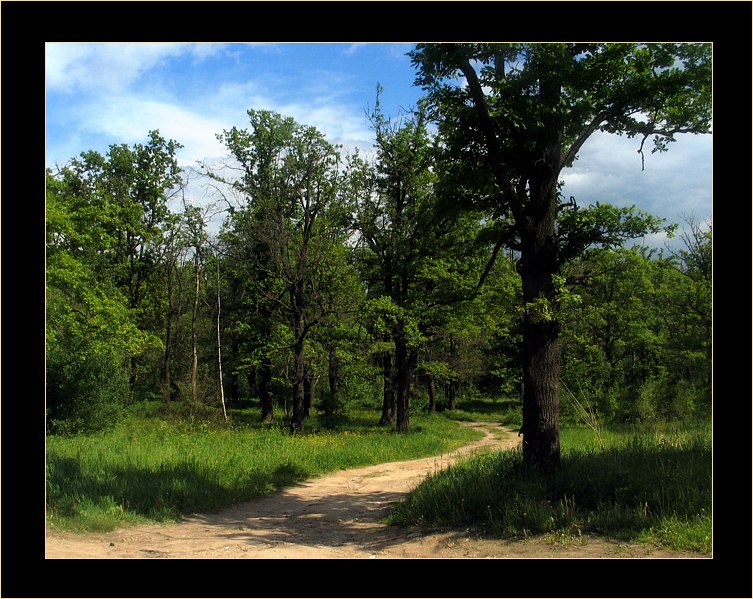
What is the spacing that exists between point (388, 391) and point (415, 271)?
31.2ft

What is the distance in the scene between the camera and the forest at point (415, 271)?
9.58 m

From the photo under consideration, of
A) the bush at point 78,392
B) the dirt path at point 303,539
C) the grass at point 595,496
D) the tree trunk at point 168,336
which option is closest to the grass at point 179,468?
the dirt path at point 303,539

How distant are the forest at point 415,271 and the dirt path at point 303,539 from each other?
2684 mm

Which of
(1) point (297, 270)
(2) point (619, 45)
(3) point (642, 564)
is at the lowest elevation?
(3) point (642, 564)

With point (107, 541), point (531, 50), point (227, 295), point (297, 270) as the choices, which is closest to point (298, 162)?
point (297, 270)

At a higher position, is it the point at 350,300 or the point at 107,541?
the point at 350,300

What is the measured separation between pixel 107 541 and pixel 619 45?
10.6 m

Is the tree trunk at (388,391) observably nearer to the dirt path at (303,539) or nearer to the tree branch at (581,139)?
the dirt path at (303,539)

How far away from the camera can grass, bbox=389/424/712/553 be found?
699 cm

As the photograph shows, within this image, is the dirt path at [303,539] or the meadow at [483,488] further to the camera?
the meadow at [483,488]

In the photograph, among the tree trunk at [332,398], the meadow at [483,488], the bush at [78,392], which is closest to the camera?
the meadow at [483,488]

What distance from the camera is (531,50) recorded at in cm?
852

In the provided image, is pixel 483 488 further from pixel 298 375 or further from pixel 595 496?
pixel 298 375

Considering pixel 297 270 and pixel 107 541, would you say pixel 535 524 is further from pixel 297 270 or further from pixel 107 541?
pixel 297 270
